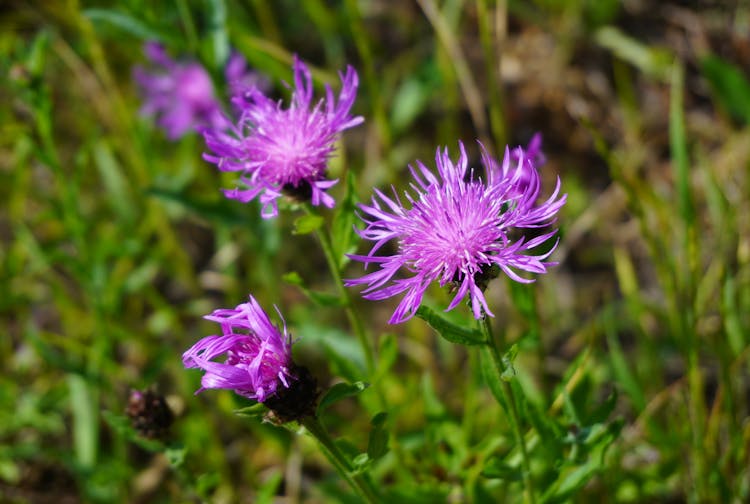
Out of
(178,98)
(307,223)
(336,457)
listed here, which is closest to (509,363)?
(336,457)

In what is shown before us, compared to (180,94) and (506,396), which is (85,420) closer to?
(180,94)

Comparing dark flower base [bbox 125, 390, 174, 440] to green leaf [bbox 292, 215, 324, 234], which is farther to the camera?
dark flower base [bbox 125, 390, 174, 440]

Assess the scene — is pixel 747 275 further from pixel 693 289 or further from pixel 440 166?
pixel 440 166

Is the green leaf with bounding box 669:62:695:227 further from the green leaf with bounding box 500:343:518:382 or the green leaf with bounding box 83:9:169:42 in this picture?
the green leaf with bounding box 83:9:169:42

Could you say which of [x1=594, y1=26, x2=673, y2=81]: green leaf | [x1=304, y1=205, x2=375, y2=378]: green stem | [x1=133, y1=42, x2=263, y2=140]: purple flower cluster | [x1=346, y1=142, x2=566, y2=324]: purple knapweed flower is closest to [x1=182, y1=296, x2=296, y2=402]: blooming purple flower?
[x1=346, y1=142, x2=566, y2=324]: purple knapweed flower

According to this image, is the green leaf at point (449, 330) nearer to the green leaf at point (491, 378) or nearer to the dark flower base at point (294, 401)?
the green leaf at point (491, 378)

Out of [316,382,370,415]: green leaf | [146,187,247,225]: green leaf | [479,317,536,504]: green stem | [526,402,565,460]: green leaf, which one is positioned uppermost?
[146,187,247,225]: green leaf
